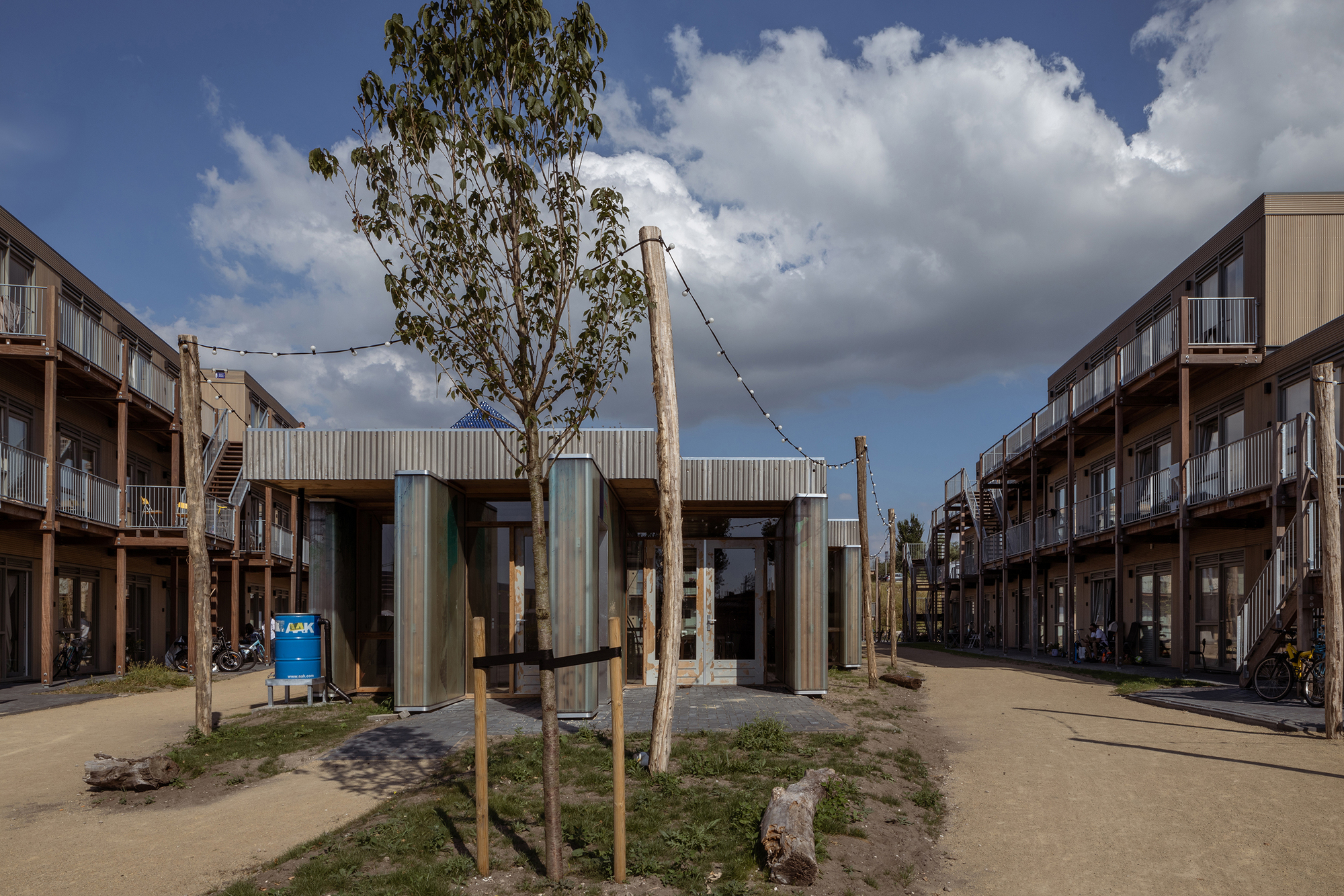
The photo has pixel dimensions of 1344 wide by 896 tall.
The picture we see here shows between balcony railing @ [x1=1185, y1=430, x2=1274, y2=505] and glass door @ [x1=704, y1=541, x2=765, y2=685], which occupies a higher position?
balcony railing @ [x1=1185, y1=430, x2=1274, y2=505]

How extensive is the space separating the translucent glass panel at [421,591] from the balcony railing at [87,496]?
10.6 m

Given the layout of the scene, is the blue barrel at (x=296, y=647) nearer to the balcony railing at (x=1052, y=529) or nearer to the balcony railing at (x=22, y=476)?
the balcony railing at (x=22, y=476)

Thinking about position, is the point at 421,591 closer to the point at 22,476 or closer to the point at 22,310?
the point at 22,476

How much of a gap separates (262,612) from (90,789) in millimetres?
29630

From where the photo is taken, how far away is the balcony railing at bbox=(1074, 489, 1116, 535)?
23578 mm

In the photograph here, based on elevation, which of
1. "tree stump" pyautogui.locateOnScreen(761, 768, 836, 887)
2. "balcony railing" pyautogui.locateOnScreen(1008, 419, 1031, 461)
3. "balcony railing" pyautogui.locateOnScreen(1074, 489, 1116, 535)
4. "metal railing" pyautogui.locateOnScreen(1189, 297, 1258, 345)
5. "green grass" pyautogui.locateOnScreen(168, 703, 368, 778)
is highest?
"metal railing" pyautogui.locateOnScreen(1189, 297, 1258, 345)

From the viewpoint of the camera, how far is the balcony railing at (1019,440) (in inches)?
1211

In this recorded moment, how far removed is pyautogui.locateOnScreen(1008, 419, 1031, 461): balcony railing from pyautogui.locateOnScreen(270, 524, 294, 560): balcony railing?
22701 mm

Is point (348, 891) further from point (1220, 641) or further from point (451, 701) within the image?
point (1220, 641)

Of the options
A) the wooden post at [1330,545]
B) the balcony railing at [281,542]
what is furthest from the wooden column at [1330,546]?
the balcony railing at [281,542]

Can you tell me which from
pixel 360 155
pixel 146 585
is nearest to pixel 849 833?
pixel 360 155

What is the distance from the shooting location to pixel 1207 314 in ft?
66.8

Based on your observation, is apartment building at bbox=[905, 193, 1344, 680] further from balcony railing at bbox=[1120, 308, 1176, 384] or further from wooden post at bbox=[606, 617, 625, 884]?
wooden post at bbox=[606, 617, 625, 884]

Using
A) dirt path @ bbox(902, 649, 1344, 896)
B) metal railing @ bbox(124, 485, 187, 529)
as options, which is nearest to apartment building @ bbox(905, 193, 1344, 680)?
dirt path @ bbox(902, 649, 1344, 896)
